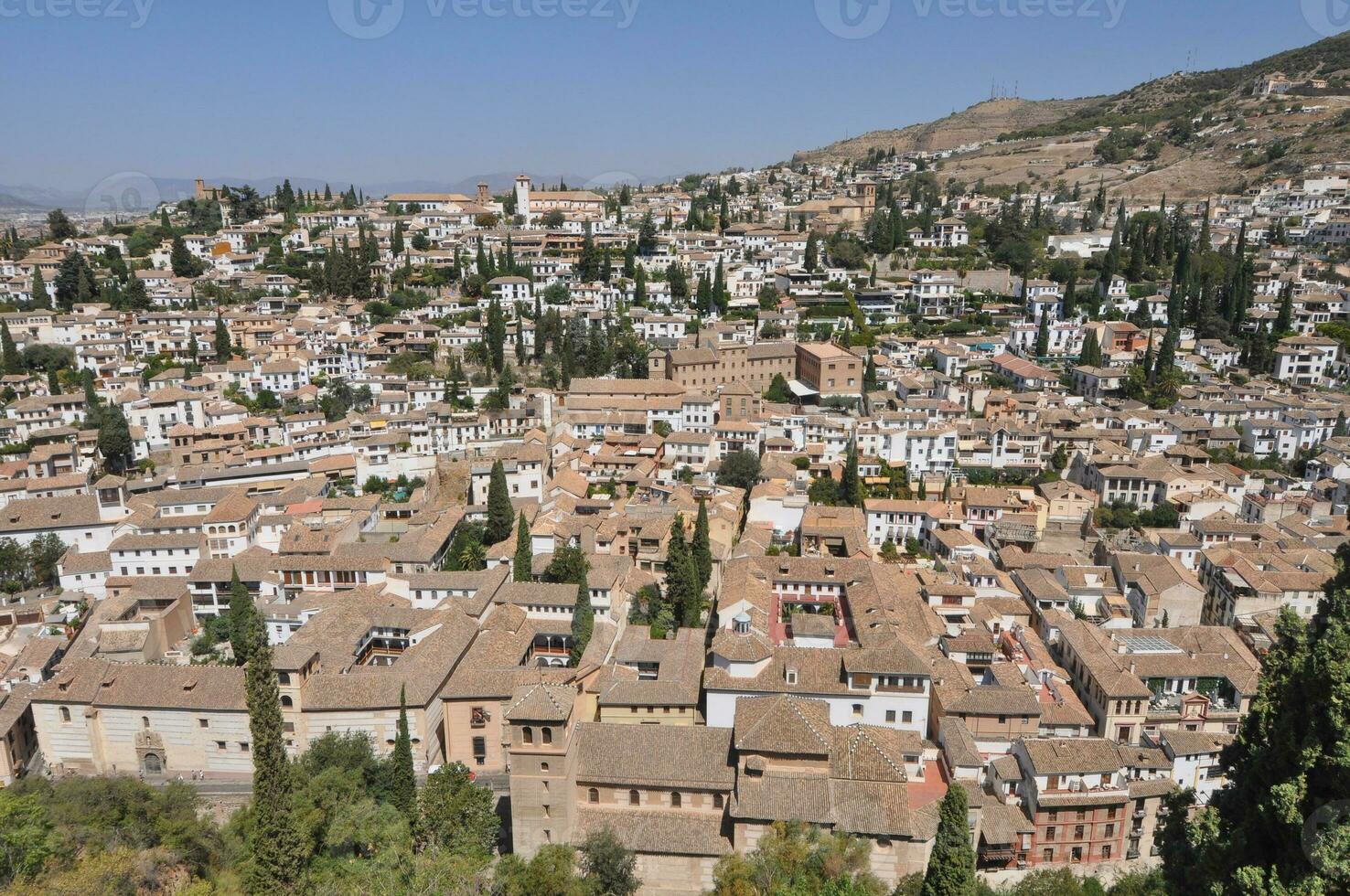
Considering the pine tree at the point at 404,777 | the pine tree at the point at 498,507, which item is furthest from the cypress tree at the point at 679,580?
the pine tree at the point at 404,777

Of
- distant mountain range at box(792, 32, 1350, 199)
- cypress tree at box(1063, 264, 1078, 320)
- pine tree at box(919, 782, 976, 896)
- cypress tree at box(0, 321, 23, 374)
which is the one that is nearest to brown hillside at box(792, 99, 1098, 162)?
distant mountain range at box(792, 32, 1350, 199)

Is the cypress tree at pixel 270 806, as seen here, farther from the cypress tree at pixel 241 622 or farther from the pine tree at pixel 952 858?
the pine tree at pixel 952 858

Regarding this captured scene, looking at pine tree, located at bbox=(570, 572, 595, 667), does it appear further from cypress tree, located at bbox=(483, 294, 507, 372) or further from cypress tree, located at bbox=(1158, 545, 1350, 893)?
cypress tree, located at bbox=(483, 294, 507, 372)

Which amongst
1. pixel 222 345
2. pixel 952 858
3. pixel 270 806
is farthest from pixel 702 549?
pixel 222 345

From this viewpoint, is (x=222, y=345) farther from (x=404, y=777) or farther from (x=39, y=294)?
(x=404, y=777)

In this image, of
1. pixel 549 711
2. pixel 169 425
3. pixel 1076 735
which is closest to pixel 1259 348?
pixel 1076 735

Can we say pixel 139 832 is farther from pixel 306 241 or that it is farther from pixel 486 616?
pixel 306 241
